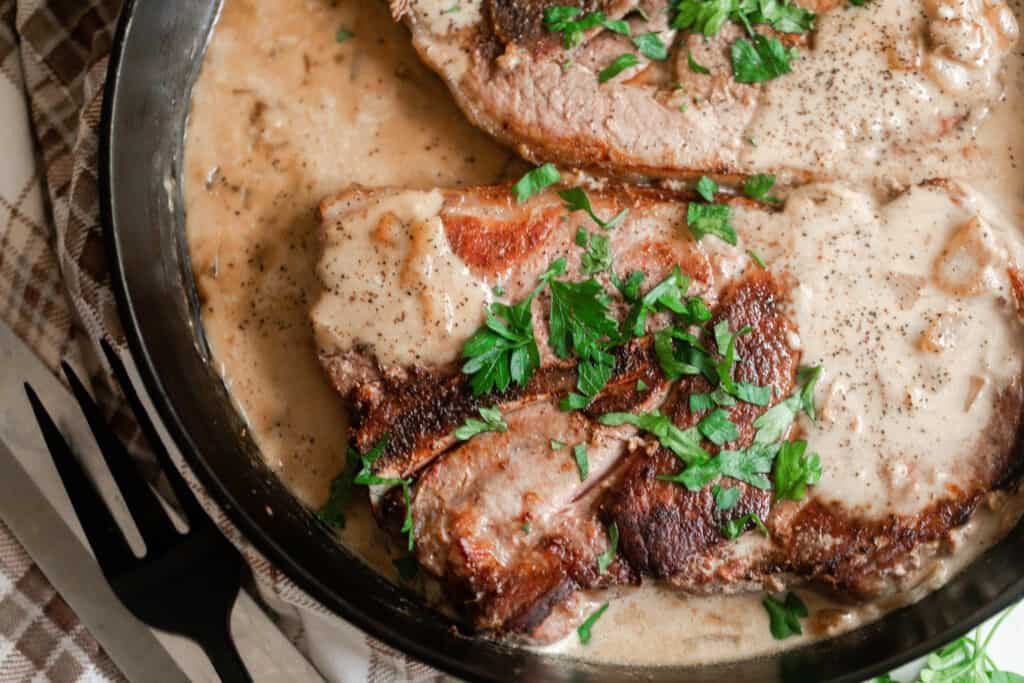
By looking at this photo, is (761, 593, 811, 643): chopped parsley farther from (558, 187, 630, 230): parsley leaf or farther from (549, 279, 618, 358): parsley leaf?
(558, 187, 630, 230): parsley leaf

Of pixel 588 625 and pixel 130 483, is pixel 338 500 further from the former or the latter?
pixel 588 625

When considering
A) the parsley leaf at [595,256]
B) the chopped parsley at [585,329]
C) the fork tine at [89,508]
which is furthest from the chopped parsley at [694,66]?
the fork tine at [89,508]

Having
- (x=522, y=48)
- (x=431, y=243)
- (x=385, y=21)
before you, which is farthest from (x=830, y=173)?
(x=385, y=21)

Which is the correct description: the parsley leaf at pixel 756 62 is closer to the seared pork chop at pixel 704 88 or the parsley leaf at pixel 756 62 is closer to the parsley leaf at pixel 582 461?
the seared pork chop at pixel 704 88

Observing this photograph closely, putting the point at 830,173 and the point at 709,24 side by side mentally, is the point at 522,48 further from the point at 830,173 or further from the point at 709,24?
the point at 830,173

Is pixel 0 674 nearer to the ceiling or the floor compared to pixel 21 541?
nearer to the floor

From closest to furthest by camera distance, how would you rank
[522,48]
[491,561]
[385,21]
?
[491,561]
[522,48]
[385,21]
